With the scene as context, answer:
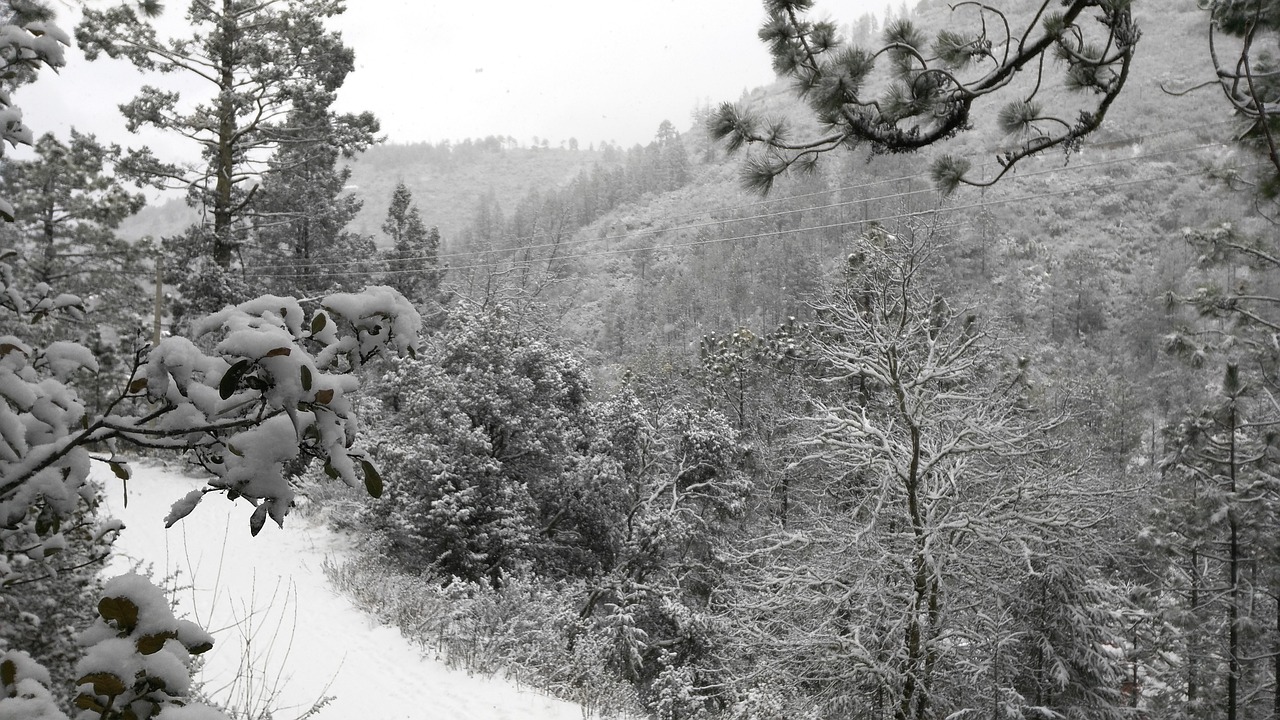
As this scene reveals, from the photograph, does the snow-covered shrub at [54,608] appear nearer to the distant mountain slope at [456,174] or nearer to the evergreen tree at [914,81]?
the evergreen tree at [914,81]

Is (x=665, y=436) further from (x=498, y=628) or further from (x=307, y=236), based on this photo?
(x=307, y=236)

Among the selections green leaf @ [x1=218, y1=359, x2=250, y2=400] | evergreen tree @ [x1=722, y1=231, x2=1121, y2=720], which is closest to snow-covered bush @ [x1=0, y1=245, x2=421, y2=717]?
green leaf @ [x1=218, y1=359, x2=250, y2=400]

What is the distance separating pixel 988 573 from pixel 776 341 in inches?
480

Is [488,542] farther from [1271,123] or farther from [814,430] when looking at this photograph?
[1271,123]

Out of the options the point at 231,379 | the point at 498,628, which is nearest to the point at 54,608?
the point at 231,379

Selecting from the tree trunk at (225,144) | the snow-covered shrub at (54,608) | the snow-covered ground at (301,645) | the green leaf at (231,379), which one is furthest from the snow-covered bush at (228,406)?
the tree trunk at (225,144)

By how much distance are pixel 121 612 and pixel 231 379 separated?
1.28 ft

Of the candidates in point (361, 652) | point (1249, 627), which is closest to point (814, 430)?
point (361, 652)

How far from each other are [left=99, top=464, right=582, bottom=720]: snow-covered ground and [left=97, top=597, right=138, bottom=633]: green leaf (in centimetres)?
297

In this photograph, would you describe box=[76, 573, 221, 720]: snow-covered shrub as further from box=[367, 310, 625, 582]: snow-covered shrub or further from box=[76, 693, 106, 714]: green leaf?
box=[367, 310, 625, 582]: snow-covered shrub

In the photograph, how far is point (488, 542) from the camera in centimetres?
1046

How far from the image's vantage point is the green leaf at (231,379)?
1.04m

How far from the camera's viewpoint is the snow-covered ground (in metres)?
5.20

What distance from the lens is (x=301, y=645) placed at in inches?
244
